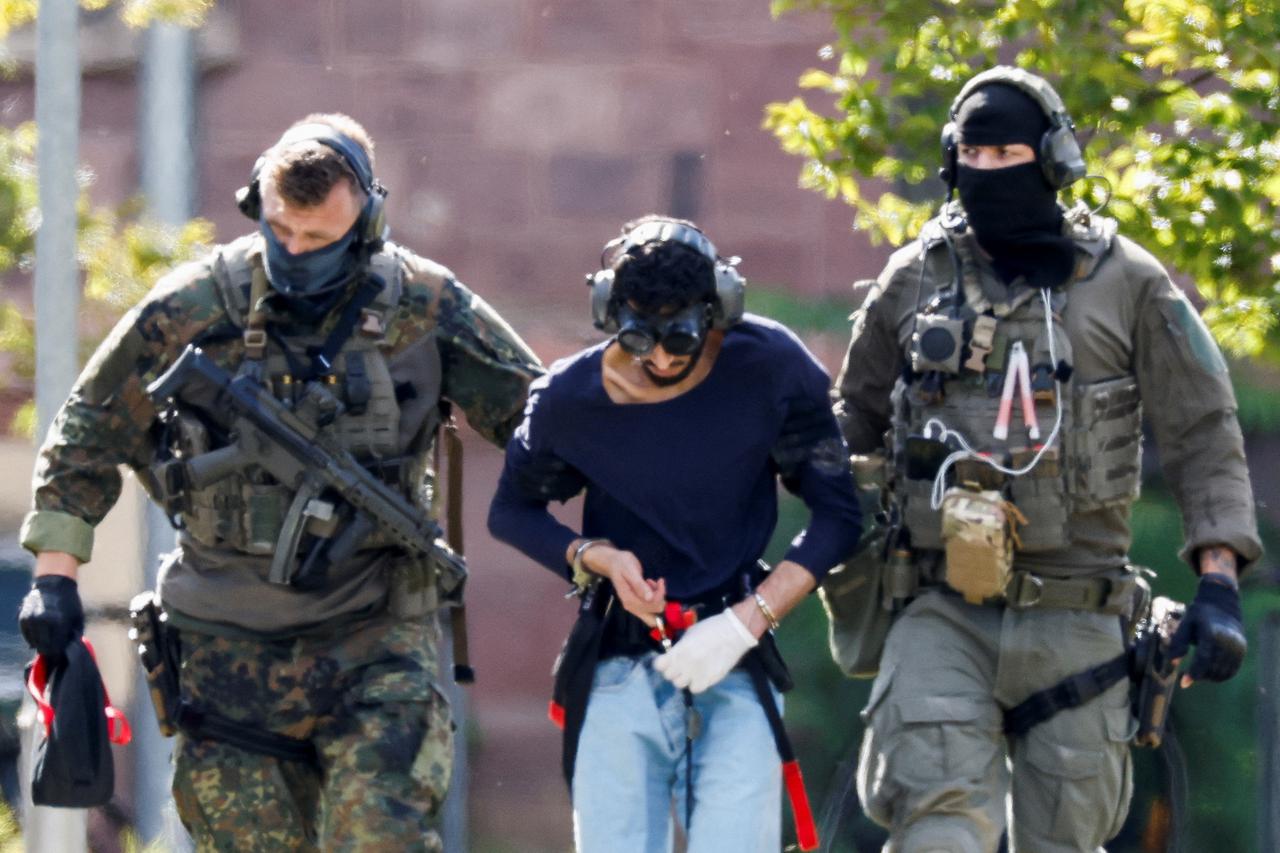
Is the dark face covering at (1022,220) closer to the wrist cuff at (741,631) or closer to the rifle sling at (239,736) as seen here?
the wrist cuff at (741,631)

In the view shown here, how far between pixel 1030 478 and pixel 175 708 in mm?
1995

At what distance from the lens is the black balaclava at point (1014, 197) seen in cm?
552

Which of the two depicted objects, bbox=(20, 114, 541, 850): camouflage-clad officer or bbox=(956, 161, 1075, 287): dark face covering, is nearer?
bbox=(956, 161, 1075, 287): dark face covering

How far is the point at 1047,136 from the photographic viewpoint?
18.1ft

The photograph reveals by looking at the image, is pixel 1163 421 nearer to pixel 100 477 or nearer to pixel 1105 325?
pixel 1105 325

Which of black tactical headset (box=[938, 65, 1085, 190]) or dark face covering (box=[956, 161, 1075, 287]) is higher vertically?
black tactical headset (box=[938, 65, 1085, 190])

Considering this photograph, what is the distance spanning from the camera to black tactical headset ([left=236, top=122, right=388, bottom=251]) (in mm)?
5637

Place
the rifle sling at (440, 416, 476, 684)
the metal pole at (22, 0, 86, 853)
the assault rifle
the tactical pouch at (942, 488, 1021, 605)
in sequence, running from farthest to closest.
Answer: the metal pole at (22, 0, 86, 853) → the rifle sling at (440, 416, 476, 684) → the assault rifle → the tactical pouch at (942, 488, 1021, 605)

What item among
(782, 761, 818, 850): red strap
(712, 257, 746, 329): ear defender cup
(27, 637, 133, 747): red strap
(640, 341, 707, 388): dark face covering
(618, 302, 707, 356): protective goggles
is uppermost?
(712, 257, 746, 329): ear defender cup

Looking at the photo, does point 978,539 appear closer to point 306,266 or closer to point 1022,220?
point 1022,220

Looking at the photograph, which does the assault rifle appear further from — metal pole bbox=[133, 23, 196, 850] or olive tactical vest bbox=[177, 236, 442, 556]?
metal pole bbox=[133, 23, 196, 850]

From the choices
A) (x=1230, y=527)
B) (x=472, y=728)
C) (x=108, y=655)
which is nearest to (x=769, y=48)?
(x=472, y=728)

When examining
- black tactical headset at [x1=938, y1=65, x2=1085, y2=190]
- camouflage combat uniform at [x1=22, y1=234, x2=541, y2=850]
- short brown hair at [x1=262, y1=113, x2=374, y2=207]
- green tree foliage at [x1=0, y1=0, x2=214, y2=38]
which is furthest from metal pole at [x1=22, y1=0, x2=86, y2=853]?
black tactical headset at [x1=938, y1=65, x2=1085, y2=190]

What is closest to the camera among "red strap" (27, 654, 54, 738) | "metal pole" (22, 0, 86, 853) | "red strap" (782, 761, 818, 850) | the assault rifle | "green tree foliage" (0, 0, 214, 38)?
"red strap" (782, 761, 818, 850)
